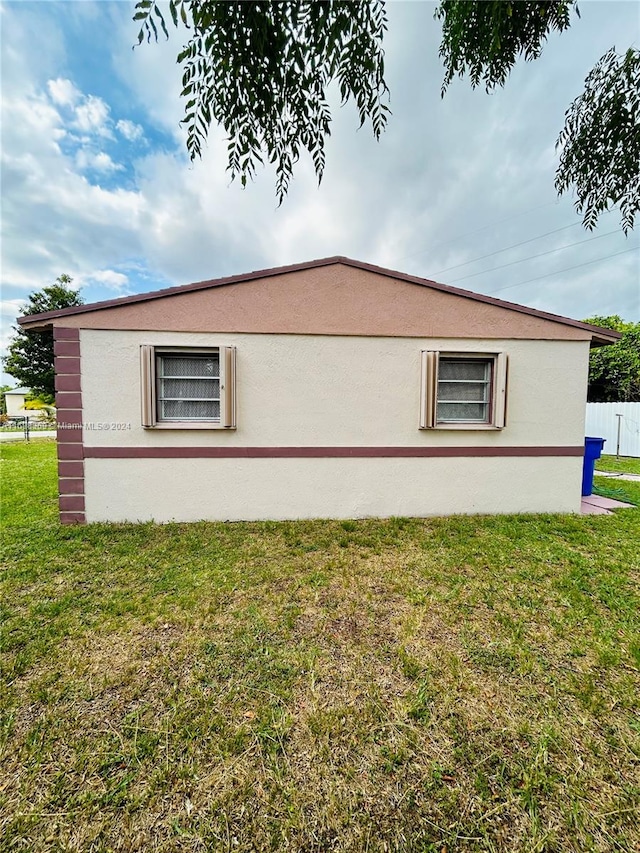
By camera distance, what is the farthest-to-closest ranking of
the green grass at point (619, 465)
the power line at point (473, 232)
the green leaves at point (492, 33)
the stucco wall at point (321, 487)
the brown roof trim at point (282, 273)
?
the power line at point (473, 232), the green grass at point (619, 465), the stucco wall at point (321, 487), the brown roof trim at point (282, 273), the green leaves at point (492, 33)

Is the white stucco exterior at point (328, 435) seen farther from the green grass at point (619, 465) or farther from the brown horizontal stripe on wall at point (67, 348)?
the green grass at point (619, 465)

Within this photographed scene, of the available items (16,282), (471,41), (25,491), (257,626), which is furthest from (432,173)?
(16,282)

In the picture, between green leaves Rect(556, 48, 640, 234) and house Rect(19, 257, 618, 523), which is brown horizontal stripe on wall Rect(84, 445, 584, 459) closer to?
house Rect(19, 257, 618, 523)

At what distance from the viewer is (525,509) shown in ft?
16.7

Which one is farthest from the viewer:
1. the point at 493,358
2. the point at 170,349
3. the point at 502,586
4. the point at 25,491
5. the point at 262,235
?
the point at 262,235

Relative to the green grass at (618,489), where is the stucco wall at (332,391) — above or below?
above

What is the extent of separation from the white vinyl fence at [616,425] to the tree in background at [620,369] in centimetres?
268

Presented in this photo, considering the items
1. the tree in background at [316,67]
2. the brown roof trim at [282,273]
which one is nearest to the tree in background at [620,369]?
the brown roof trim at [282,273]

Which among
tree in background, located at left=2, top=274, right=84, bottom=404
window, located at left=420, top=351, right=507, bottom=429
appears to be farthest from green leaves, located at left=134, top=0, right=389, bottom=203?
tree in background, located at left=2, top=274, right=84, bottom=404

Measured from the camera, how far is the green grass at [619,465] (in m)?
8.53

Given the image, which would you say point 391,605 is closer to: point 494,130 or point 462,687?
point 462,687

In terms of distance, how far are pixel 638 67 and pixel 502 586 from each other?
5125 millimetres

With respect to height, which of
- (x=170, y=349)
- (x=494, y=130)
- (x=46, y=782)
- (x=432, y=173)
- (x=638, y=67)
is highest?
(x=432, y=173)

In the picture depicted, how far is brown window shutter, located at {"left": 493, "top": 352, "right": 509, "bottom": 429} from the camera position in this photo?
4844mm
